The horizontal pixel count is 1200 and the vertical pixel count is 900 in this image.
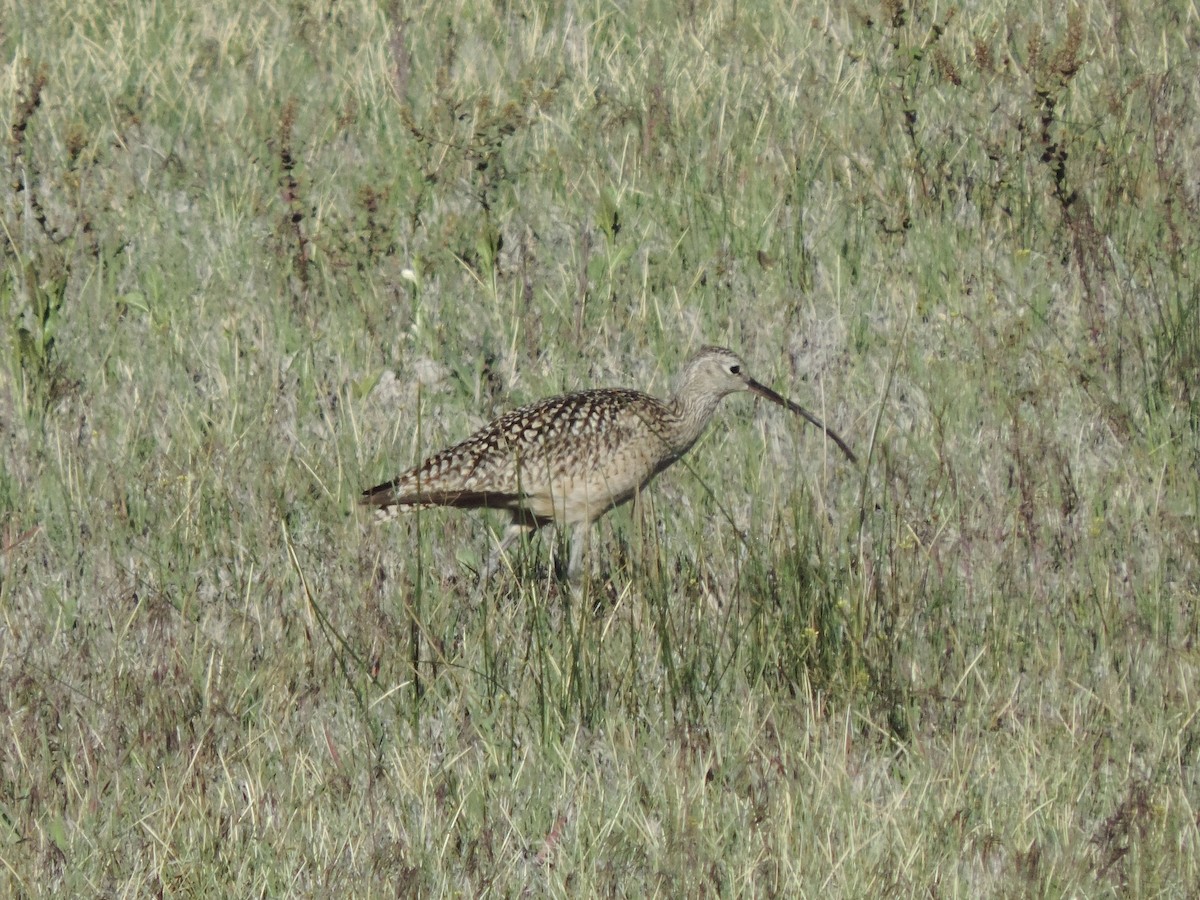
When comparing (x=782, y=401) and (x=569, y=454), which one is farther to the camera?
(x=782, y=401)

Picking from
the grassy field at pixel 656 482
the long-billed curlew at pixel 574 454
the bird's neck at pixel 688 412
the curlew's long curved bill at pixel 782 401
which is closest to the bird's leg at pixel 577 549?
the long-billed curlew at pixel 574 454

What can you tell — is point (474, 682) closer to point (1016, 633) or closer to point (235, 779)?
point (235, 779)

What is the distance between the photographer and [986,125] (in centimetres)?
702

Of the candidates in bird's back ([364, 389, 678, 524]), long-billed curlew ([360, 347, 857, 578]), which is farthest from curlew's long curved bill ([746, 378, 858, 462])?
bird's back ([364, 389, 678, 524])

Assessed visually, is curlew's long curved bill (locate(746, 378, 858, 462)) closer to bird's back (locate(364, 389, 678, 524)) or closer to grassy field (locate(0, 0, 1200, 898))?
grassy field (locate(0, 0, 1200, 898))

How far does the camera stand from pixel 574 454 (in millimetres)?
5262

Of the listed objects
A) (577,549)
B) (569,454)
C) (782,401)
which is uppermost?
(782,401)

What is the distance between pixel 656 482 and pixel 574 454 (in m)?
0.41

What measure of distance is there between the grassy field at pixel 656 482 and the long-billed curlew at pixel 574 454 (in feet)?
0.40

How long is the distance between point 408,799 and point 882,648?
3.70ft

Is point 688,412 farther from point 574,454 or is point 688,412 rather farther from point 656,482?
point 574,454

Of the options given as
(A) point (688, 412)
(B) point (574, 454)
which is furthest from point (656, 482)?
(B) point (574, 454)

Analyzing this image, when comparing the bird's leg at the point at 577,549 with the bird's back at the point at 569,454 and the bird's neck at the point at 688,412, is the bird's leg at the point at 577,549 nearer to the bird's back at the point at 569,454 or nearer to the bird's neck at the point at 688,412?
the bird's back at the point at 569,454

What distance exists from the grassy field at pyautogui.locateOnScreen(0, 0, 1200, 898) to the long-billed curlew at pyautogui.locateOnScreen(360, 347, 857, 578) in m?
0.12
